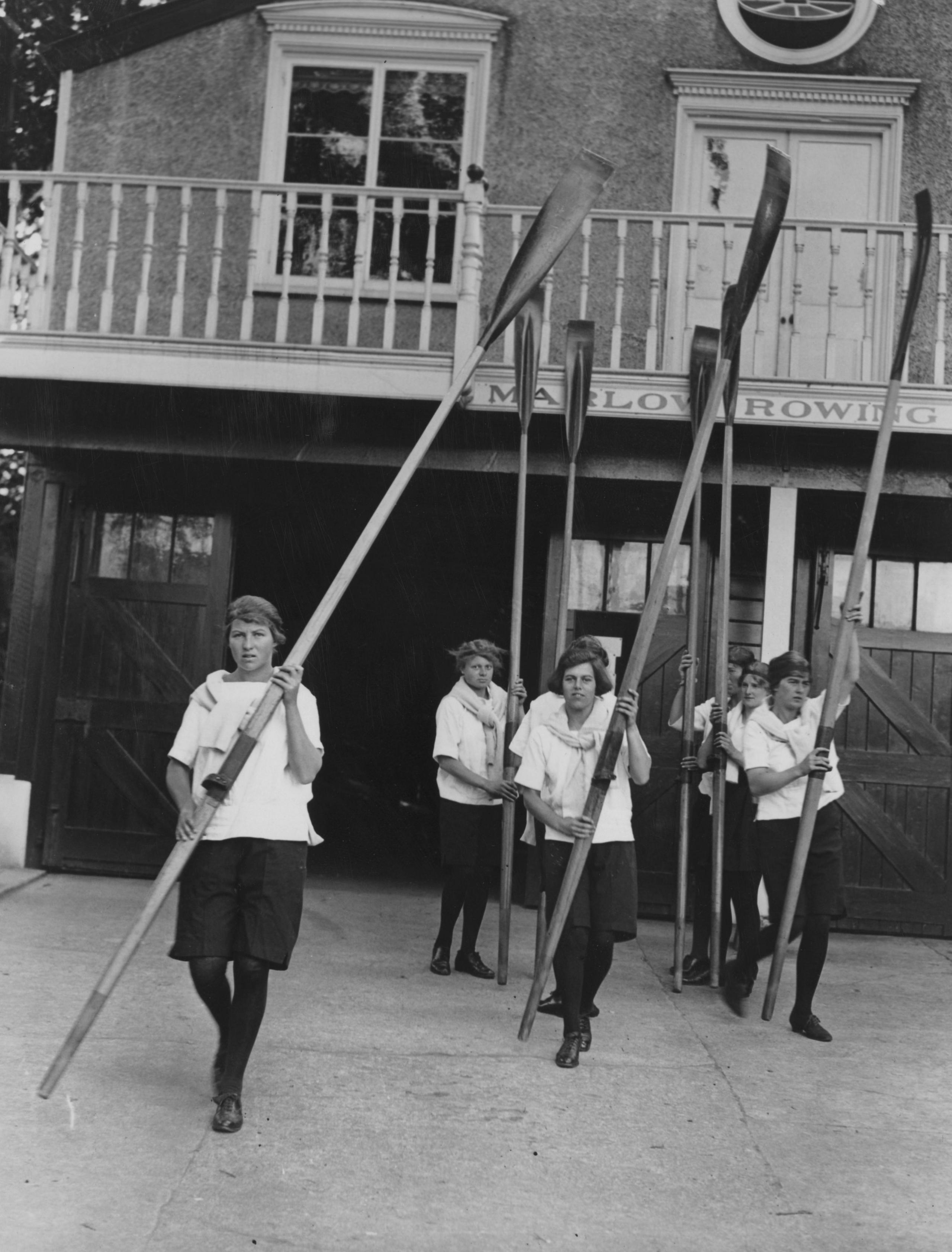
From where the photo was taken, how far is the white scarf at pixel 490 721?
250 inches

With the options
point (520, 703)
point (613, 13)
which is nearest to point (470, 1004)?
point (520, 703)

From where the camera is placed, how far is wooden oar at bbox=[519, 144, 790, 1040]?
186 inches

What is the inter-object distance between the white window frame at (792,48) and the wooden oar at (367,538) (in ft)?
14.8

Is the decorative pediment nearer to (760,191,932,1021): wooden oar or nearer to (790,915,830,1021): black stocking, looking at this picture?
(760,191,932,1021): wooden oar

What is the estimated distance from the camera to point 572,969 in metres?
4.80

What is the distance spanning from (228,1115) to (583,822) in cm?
170

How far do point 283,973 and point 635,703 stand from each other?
2.33 m

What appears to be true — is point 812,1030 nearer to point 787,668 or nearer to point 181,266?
point 787,668

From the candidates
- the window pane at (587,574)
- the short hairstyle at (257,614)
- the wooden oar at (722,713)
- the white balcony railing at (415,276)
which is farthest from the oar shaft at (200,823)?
the window pane at (587,574)

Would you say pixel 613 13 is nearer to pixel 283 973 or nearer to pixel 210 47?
pixel 210 47

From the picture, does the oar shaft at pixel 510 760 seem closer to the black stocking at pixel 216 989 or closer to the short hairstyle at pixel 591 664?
the short hairstyle at pixel 591 664

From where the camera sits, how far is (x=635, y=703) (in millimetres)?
4836

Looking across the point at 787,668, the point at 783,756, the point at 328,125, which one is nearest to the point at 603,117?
the point at 328,125

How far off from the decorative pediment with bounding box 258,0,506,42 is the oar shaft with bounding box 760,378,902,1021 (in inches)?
201
